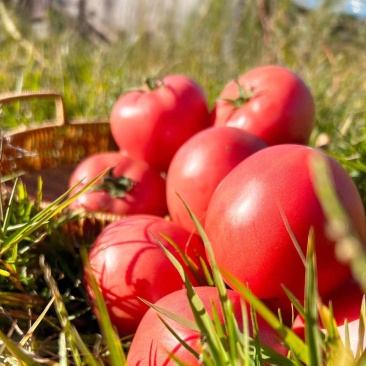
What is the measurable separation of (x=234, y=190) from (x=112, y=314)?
0.23 metres

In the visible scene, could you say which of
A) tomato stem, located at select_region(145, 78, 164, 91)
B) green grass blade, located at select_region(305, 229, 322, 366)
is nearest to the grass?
green grass blade, located at select_region(305, 229, 322, 366)

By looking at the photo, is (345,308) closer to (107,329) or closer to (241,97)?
(107,329)

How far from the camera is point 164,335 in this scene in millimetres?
449

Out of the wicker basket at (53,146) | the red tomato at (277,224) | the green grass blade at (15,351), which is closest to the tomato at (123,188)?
the wicker basket at (53,146)

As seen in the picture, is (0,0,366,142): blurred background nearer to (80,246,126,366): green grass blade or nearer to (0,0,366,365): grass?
(0,0,366,365): grass

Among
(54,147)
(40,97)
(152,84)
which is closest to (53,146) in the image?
(54,147)

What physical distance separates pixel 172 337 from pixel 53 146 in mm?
811

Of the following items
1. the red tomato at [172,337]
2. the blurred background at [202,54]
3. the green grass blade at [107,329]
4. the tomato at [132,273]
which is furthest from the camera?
the blurred background at [202,54]

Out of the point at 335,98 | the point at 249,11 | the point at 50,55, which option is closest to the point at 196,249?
the point at 335,98

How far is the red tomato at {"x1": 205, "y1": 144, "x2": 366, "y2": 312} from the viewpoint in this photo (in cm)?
49

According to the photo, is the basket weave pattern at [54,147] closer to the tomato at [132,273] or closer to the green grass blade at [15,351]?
the tomato at [132,273]

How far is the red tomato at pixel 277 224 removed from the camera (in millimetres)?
494

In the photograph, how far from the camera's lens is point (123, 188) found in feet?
Answer: 2.86

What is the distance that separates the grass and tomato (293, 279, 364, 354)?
0.41 feet
